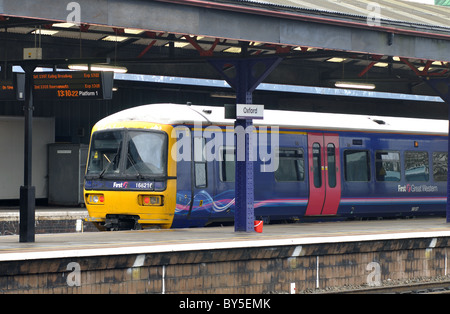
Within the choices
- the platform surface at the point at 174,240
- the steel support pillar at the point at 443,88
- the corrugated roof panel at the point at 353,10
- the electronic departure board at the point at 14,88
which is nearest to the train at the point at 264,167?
the platform surface at the point at 174,240

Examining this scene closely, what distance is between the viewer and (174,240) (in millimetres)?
13516

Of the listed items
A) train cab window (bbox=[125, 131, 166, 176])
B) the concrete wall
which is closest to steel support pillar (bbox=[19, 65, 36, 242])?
the concrete wall

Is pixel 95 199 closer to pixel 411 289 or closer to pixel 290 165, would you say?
pixel 290 165

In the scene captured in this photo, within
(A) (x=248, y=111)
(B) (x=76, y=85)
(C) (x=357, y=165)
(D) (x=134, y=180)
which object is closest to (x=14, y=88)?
(B) (x=76, y=85)

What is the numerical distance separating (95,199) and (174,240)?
4302mm

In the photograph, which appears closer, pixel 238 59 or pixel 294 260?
pixel 294 260

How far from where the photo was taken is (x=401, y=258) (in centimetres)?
1574

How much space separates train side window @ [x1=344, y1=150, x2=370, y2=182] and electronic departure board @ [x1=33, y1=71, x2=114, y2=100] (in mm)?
8898

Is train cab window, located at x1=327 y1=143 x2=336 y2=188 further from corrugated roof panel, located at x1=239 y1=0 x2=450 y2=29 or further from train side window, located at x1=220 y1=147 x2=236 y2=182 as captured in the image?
corrugated roof panel, located at x1=239 y1=0 x2=450 y2=29

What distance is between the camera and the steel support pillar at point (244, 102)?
51.8 ft

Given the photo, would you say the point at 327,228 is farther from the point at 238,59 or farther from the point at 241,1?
the point at 241,1

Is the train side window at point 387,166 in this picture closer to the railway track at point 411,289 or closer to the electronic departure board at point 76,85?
the railway track at point 411,289
